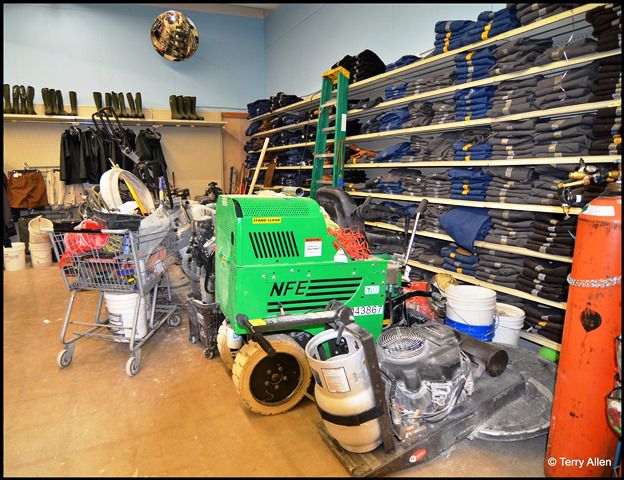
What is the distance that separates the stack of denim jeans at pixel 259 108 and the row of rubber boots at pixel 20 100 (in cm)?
380

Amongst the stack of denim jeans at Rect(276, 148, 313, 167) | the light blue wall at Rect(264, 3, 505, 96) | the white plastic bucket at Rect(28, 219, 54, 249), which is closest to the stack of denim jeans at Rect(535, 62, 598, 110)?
the light blue wall at Rect(264, 3, 505, 96)

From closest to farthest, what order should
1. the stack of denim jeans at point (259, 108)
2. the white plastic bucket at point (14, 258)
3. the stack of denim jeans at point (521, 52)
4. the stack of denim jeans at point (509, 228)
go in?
the stack of denim jeans at point (521, 52)
the stack of denim jeans at point (509, 228)
the white plastic bucket at point (14, 258)
the stack of denim jeans at point (259, 108)

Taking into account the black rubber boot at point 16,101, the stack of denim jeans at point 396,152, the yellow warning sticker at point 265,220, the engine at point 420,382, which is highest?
the black rubber boot at point 16,101

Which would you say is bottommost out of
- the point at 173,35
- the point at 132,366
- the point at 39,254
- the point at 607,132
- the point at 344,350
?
the point at 132,366

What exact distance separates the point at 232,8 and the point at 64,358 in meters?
8.18

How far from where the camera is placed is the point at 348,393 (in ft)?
5.82

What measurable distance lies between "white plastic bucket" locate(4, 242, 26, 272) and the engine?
6.05m

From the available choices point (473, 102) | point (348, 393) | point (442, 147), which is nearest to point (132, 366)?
point (348, 393)

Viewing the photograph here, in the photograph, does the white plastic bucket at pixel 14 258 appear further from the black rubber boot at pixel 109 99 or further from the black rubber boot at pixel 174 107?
the black rubber boot at pixel 174 107

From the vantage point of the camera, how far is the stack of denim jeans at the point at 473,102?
3356 mm

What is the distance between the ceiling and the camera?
328 inches

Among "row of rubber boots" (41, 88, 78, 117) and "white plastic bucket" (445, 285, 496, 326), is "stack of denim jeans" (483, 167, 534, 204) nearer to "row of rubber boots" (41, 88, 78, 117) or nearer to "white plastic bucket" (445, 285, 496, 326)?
"white plastic bucket" (445, 285, 496, 326)

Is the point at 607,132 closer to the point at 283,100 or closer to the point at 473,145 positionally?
the point at 473,145

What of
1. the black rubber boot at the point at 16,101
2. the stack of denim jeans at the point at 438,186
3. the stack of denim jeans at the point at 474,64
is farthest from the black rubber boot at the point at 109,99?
the stack of denim jeans at the point at 474,64
